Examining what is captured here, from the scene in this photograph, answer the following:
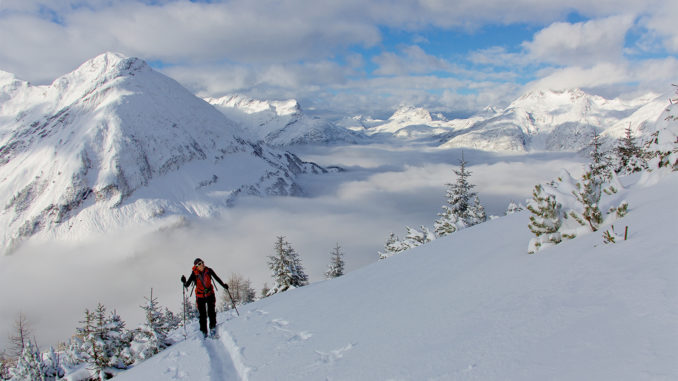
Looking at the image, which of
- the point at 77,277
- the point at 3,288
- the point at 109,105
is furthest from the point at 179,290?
the point at 109,105

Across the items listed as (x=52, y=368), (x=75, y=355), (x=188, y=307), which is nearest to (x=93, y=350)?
(x=75, y=355)

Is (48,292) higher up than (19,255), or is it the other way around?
(19,255)

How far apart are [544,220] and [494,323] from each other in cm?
500

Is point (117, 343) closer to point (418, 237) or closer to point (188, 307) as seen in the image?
point (418, 237)

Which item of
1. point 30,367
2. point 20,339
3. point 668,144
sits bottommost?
point 20,339

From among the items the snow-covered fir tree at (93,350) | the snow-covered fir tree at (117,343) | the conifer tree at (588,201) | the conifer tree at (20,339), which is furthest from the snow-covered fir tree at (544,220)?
the conifer tree at (20,339)

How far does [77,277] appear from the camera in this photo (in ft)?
497

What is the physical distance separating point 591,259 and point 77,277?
190639mm

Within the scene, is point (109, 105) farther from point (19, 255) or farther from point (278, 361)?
point (278, 361)

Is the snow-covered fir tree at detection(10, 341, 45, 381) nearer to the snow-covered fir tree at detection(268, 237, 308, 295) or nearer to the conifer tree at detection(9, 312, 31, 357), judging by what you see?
the conifer tree at detection(9, 312, 31, 357)

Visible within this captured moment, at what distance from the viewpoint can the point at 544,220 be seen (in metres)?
8.55

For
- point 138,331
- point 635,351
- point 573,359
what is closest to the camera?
point 635,351

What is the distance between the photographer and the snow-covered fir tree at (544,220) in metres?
8.23

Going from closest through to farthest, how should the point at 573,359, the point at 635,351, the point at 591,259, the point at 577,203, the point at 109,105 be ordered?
the point at 635,351, the point at 573,359, the point at 591,259, the point at 577,203, the point at 109,105
